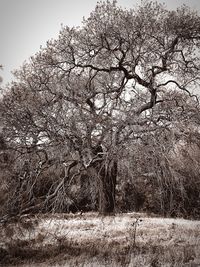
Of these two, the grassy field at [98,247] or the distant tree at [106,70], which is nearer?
the grassy field at [98,247]

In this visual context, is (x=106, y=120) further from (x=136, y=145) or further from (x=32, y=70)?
(x=32, y=70)

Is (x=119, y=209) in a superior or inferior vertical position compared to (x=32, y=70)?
inferior

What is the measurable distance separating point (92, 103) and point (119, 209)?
5.56 metres

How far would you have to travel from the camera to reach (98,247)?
22.9 ft

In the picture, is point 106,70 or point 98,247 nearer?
point 98,247

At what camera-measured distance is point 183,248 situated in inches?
254

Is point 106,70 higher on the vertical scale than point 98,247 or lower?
higher

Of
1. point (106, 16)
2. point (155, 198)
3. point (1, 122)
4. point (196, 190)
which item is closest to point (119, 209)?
point (155, 198)

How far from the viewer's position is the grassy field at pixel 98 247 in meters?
5.76

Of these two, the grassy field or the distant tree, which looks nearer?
the grassy field

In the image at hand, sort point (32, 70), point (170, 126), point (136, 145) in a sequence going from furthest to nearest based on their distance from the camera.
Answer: point (32, 70) → point (170, 126) → point (136, 145)

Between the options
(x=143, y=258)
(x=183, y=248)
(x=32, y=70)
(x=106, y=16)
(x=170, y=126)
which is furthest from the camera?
(x=32, y=70)

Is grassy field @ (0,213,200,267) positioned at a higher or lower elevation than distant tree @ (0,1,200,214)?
lower

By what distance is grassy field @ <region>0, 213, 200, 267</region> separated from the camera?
576cm
